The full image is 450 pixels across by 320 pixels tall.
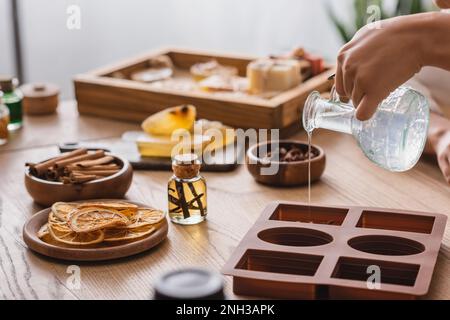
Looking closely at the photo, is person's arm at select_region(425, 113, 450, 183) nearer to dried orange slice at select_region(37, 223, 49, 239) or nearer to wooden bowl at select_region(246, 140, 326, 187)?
wooden bowl at select_region(246, 140, 326, 187)

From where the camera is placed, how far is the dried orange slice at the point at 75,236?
1457mm

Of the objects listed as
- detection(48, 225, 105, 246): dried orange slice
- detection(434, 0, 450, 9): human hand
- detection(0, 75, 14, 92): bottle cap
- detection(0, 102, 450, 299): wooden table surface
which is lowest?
detection(0, 102, 450, 299): wooden table surface

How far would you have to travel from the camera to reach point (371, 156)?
1.60 m

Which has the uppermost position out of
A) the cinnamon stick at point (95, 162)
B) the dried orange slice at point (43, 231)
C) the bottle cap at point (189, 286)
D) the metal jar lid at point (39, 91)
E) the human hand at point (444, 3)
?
the human hand at point (444, 3)

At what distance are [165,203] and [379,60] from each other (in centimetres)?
57

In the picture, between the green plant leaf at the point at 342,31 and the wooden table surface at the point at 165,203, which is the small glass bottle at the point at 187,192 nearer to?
the wooden table surface at the point at 165,203

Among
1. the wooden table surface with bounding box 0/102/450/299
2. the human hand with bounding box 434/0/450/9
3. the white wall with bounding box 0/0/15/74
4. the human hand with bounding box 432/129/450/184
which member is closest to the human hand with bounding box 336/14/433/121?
the human hand with bounding box 434/0/450/9

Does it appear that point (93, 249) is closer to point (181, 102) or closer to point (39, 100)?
point (181, 102)

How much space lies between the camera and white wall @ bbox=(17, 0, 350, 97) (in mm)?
4297

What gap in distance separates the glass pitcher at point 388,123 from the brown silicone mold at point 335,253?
0.11 metres

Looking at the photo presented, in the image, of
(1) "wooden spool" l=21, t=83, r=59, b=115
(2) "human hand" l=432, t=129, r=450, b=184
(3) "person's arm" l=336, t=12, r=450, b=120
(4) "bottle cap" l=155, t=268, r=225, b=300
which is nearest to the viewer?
(4) "bottle cap" l=155, t=268, r=225, b=300

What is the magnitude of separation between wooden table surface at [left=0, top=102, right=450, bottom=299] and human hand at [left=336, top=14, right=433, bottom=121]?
12.1 inches

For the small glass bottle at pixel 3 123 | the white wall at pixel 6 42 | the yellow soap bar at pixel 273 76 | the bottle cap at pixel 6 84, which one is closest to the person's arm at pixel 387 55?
the yellow soap bar at pixel 273 76

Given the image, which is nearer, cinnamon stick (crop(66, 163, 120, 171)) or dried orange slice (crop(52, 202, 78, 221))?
dried orange slice (crop(52, 202, 78, 221))
